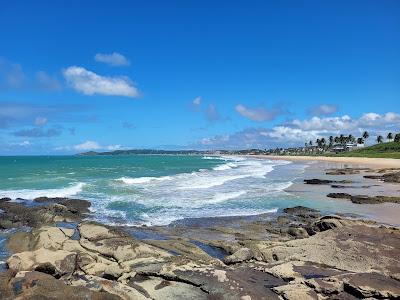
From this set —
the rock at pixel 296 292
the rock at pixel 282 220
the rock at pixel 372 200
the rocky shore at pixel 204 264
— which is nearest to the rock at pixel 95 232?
the rocky shore at pixel 204 264

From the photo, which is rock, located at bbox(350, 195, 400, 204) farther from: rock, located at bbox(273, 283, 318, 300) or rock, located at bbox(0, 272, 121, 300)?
rock, located at bbox(0, 272, 121, 300)

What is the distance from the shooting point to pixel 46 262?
41.1 ft

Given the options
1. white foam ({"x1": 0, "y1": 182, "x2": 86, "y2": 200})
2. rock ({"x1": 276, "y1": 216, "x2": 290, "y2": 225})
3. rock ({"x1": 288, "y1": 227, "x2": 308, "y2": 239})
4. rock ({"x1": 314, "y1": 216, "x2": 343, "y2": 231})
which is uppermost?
rock ({"x1": 314, "y1": 216, "x2": 343, "y2": 231})

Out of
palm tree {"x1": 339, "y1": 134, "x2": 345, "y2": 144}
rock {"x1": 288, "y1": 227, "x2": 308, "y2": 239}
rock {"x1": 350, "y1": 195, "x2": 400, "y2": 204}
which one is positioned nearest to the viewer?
rock {"x1": 288, "y1": 227, "x2": 308, "y2": 239}

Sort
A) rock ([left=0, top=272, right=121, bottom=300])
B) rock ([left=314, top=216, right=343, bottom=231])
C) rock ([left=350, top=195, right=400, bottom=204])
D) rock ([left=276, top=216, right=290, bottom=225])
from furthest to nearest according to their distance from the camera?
rock ([left=350, top=195, right=400, bottom=204]) → rock ([left=276, top=216, right=290, bottom=225]) → rock ([left=314, top=216, right=343, bottom=231]) → rock ([left=0, top=272, right=121, bottom=300])

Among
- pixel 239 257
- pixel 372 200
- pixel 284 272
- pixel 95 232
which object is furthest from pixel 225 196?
pixel 284 272

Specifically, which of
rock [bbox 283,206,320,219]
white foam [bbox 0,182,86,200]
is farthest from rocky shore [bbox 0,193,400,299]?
white foam [bbox 0,182,86,200]

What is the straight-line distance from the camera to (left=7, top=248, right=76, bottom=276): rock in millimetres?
12320

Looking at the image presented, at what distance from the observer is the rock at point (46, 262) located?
12320mm

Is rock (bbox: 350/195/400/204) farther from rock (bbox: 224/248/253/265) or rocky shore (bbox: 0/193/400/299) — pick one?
rock (bbox: 224/248/253/265)

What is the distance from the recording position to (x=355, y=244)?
14.7 metres

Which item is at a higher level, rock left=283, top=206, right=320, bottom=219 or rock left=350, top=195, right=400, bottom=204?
rock left=350, top=195, right=400, bottom=204

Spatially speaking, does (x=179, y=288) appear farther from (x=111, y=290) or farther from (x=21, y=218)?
(x=21, y=218)

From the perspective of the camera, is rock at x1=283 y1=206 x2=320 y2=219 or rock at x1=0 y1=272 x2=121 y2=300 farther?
rock at x1=283 y1=206 x2=320 y2=219
